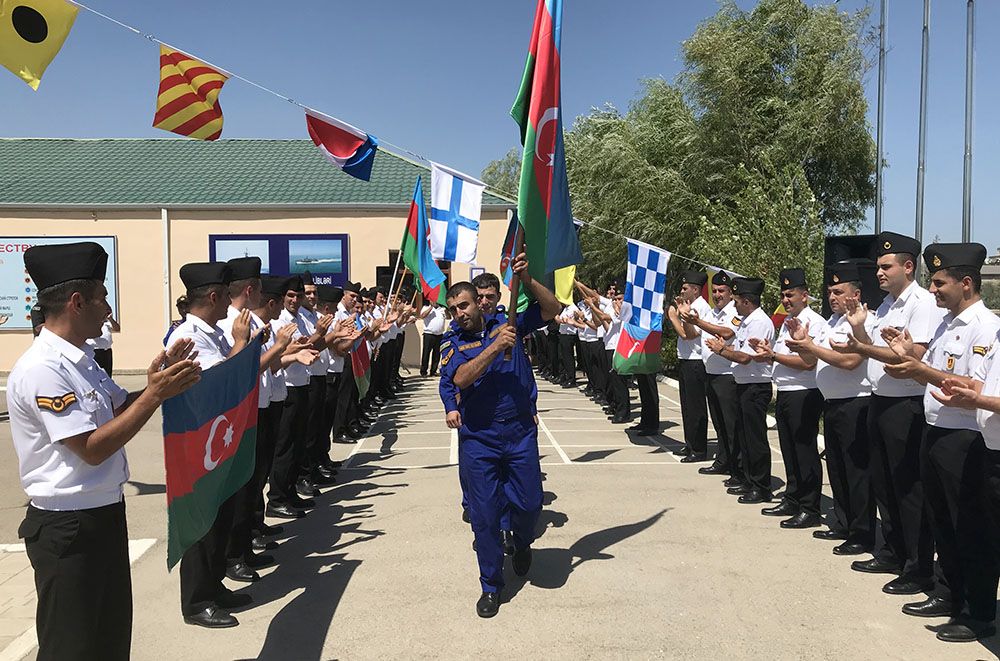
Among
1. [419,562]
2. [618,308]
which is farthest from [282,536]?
[618,308]

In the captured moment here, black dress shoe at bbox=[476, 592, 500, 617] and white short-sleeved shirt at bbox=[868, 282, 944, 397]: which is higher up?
white short-sleeved shirt at bbox=[868, 282, 944, 397]

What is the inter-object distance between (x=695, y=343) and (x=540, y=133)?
5157mm

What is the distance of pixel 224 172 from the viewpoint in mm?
24594

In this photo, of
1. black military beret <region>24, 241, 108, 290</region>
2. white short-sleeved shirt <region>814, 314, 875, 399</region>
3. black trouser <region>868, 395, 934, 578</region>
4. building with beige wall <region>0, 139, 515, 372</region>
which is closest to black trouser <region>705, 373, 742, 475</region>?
white short-sleeved shirt <region>814, 314, 875, 399</region>

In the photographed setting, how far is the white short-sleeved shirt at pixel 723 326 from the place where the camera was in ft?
27.6

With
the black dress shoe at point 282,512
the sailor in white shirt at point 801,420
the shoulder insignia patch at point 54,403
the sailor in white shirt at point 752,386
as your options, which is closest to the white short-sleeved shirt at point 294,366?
the black dress shoe at point 282,512

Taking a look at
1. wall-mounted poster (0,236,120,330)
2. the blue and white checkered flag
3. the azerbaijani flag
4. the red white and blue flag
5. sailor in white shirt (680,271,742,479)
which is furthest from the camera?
wall-mounted poster (0,236,120,330)

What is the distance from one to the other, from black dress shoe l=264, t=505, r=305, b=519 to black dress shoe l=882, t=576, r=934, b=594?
16.7 ft

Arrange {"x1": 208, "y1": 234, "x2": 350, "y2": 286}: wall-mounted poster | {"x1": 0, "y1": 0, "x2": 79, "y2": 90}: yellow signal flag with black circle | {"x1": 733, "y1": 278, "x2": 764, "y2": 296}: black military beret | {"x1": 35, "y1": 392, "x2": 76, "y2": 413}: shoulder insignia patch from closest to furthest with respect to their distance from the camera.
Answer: {"x1": 35, "y1": 392, "x2": 76, "y2": 413}: shoulder insignia patch
{"x1": 0, "y1": 0, "x2": 79, "y2": 90}: yellow signal flag with black circle
{"x1": 733, "y1": 278, "x2": 764, "y2": 296}: black military beret
{"x1": 208, "y1": 234, "x2": 350, "y2": 286}: wall-mounted poster

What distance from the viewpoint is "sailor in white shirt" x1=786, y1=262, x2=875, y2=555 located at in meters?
5.92

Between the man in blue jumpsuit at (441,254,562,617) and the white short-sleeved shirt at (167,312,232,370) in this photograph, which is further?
the man in blue jumpsuit at (441,254,562,617)

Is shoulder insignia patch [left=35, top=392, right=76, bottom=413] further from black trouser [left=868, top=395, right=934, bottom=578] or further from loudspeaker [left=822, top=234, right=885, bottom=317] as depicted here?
loudspeaker [left=822, top=234, right=885, bottom=317]

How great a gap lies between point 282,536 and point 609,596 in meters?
3.09

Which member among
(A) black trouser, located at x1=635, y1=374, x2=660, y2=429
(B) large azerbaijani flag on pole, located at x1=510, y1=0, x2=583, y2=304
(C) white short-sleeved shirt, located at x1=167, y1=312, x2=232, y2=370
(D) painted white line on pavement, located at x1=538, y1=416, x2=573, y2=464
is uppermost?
(B) large azerbaijani flag on pole, located at x1=510, y1=0, x2=583, y2=304
